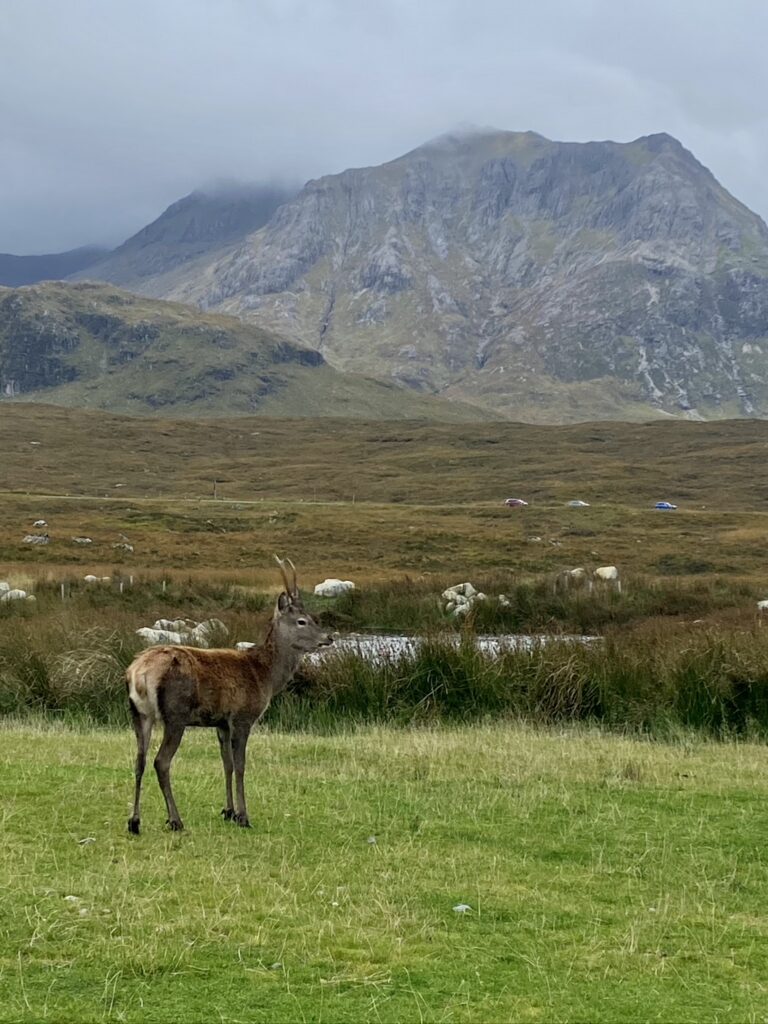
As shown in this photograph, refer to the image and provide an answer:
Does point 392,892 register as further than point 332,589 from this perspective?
No

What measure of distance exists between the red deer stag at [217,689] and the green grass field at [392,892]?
0.53 meters

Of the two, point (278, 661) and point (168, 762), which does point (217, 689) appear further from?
point (278, 661)

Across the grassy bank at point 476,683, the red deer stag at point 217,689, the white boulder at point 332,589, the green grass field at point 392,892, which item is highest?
the red deer stag at point 217,689

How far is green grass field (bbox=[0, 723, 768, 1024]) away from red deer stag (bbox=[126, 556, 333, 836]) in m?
0.53

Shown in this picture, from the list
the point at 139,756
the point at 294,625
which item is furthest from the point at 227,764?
the point at 294,625

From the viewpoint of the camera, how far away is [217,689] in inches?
359

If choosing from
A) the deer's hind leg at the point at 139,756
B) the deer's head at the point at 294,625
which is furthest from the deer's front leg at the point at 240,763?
the deer's head at the point at 294,625

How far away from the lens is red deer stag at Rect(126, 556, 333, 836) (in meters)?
8.68

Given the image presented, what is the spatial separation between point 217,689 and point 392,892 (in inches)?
101

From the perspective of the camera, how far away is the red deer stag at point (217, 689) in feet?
28.5

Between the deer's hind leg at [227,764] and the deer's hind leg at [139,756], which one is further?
the deer's hind leg at [227,764]

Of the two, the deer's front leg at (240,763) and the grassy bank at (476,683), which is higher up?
the deer's front leg at (240,763)

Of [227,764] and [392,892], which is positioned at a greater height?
[227,764]

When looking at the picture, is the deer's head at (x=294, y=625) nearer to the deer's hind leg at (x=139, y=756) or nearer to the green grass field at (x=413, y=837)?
the green grass field at (x=413, y=837)
